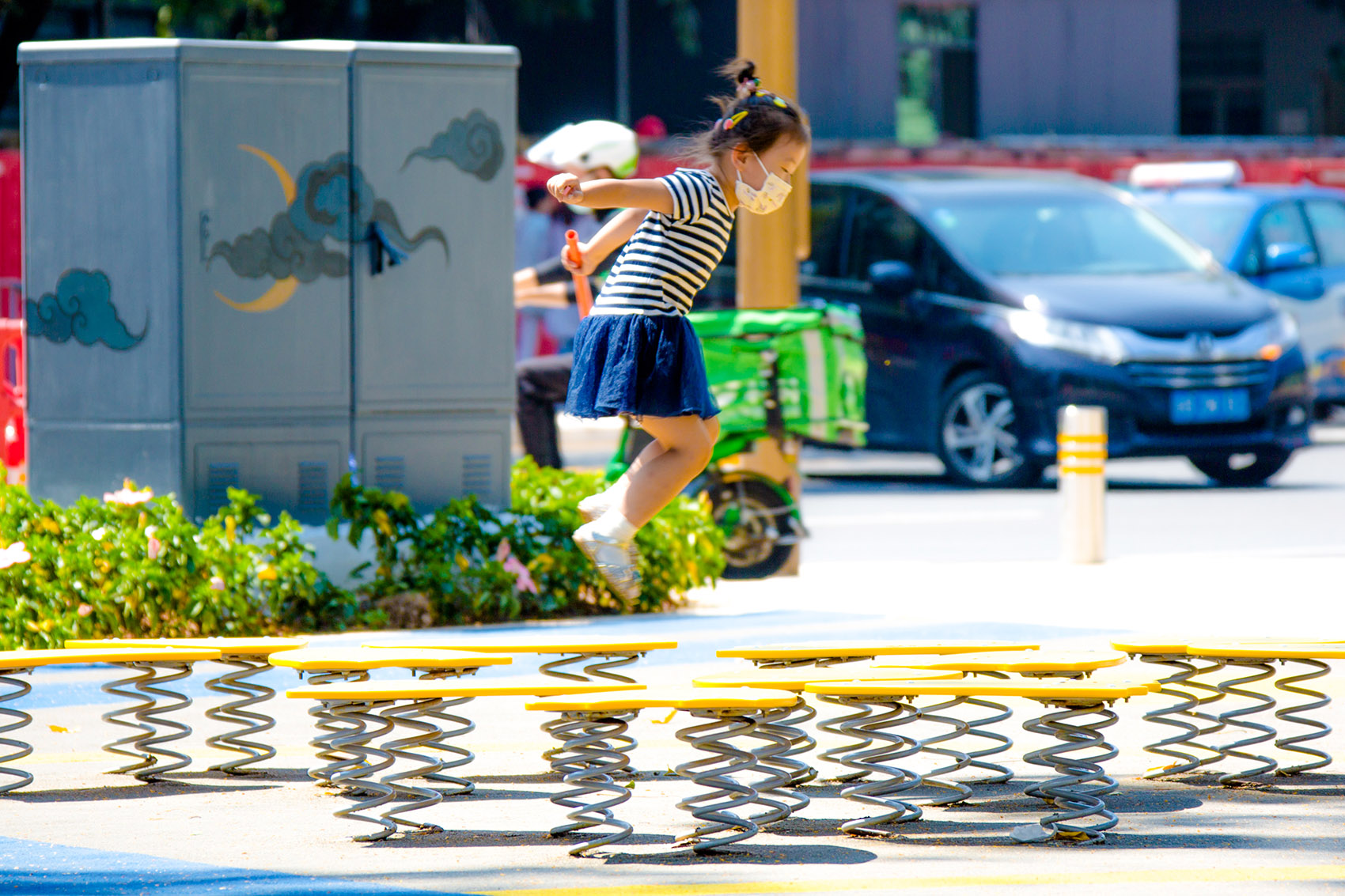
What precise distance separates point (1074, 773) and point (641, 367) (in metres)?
1.75

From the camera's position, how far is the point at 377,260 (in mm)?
8922

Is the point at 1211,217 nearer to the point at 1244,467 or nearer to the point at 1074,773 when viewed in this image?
the point at 1244,467

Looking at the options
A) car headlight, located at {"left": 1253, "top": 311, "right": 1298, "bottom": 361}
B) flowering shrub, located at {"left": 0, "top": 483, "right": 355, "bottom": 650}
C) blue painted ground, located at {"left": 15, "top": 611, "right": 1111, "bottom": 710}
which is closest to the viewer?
blue painted ground, located at {"left": 15, "top": 611, "right": 1111, "bottom": 710}

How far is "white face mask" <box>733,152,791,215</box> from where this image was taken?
6195 mm

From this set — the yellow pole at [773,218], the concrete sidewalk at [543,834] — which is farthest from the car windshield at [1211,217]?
the concrete sidewalk at [543,834]

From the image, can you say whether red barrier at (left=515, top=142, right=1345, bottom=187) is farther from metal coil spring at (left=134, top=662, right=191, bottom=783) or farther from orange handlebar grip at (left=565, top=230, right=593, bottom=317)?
metal coil spring at (left=134, top=662, right=191, bottom=783)

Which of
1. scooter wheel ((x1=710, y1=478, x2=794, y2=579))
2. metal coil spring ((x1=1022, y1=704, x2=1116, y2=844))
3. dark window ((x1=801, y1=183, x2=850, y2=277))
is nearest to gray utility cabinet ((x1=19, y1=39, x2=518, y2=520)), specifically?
scooter wheel ((x1=710, y1=478, x2=794, y2=579))

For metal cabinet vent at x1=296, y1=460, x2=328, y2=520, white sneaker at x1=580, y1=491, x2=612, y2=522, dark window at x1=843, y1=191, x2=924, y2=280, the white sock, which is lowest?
→ metal cabinet vent at x1=296, y1=460, x2=328, y2=520

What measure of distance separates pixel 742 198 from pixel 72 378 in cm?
368

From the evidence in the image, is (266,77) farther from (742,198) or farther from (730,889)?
(730,889)

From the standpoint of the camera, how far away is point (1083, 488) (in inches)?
421

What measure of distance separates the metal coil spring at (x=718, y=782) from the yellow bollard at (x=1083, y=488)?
5.86m

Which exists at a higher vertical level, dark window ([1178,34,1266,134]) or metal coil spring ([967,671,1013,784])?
dark window ([1178,34,1266,134])

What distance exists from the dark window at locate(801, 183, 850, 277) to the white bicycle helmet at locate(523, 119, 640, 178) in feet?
18.0
